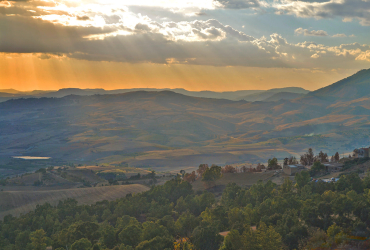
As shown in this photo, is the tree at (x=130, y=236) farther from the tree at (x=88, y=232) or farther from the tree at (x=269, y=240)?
the tree at (x=269, y=240)

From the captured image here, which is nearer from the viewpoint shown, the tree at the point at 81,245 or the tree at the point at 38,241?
the tree at the point at 81,245

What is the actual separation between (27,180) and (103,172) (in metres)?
45.5

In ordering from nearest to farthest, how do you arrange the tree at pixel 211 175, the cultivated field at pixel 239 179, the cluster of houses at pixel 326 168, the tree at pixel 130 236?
1. the tree at pixel 130 236
2. the cluster of houses at pixel 326 168
3. the cultivated field at pixel 239 179
4. the tree at pixel 211 175

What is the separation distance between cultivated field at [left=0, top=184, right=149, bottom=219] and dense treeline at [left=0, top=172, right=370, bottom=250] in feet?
85.6

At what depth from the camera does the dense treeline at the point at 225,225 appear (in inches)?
1588

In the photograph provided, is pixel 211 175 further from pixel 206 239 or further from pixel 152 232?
pixel 206 239

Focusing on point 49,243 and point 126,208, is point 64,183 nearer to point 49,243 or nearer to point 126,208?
point 126,208

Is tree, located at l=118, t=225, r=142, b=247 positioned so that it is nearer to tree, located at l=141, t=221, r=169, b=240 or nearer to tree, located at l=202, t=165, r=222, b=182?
tree, located at l=141, t=221, r=169, b=240

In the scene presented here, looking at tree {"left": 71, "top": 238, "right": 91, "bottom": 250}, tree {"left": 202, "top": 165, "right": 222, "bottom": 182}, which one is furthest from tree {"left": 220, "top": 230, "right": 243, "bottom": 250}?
tree {"left": 202, "top": 165, "right": 222, "bottom": 182}

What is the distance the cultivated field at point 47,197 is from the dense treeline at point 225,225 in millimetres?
26087

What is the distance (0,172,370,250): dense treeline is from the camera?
4034cm

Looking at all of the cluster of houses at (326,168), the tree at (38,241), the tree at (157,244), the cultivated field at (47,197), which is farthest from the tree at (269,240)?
the cultivated field at (47,197)

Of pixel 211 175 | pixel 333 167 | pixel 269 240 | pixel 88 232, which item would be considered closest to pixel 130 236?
pixel 88 232

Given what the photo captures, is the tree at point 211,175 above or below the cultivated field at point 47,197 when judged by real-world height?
above
